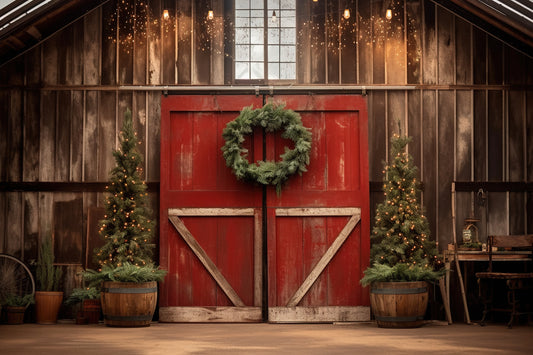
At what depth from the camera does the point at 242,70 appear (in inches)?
459

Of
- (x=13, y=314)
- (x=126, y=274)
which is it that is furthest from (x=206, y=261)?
(x=13, y=314)

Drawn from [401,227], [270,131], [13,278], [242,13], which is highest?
[242,13]

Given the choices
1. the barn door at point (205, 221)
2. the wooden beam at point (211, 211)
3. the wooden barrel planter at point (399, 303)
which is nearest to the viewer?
the wooden barrel planter at point (399, 303)

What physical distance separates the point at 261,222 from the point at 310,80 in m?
2.22

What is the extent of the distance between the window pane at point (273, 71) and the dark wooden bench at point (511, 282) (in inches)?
153

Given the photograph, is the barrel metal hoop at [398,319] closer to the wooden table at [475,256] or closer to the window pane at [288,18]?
the wooden table at [475,256]

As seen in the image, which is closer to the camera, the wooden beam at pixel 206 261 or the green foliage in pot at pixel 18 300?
the green foliage in pot at pixel 18 300

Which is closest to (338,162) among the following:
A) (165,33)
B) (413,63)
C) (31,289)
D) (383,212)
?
(383,212)

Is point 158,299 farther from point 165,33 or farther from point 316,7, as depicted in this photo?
point 316,7

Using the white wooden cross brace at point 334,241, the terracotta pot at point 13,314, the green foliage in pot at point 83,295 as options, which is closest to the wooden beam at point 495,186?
the white wooden cross brace at point 334,241

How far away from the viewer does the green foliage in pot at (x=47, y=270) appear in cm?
1105

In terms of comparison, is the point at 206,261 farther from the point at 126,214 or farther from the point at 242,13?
the point at 242,13

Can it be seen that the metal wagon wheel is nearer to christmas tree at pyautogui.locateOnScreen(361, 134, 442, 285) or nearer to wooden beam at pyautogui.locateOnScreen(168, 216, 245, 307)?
wooden beam at pyautogui.locateOnScreen(168, 216, 245, 307)

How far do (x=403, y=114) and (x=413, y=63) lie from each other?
0.78m
